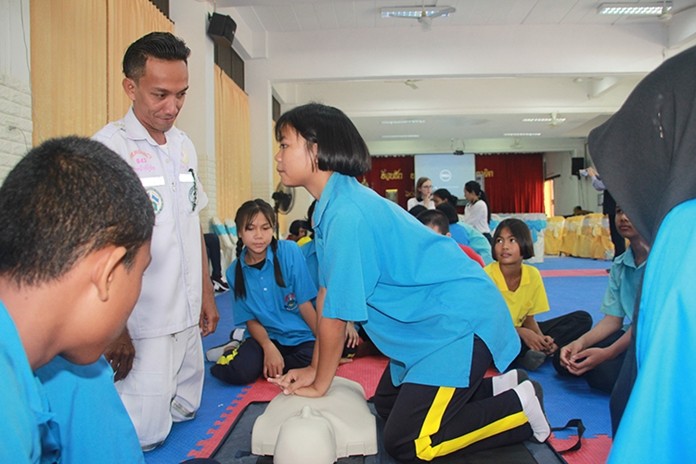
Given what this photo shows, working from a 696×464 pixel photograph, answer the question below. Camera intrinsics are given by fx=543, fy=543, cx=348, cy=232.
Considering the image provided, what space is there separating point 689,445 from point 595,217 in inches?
412

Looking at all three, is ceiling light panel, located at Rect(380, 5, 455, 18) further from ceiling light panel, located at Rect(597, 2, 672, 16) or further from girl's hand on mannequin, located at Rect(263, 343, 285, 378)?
girl's hand on mannequin, located at Rect(263, 343, 285, 378)

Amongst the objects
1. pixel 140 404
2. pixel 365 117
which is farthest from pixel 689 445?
pixel 365 117

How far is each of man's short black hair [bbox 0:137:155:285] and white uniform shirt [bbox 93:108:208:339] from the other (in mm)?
1220

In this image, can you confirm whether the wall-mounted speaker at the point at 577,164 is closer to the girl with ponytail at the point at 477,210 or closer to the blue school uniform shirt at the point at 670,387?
the girl with ponytail at the point at 477,210

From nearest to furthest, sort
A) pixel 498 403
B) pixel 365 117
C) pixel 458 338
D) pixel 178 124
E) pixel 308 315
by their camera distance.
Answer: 1. pixel 458 338
2. pixel 498 403
3. pixel 308 315
4. pixel 178 124
5. pixel 365 117

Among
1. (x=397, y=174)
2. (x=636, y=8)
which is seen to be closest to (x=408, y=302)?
(x=636, y=8)

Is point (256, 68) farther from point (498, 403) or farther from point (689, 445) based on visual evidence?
point (689, 445)

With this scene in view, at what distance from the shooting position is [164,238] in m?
1.90

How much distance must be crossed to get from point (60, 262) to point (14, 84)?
281 centimetres

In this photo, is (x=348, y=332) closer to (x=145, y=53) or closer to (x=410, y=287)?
(x=410, y=287)

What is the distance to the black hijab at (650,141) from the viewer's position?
2.19 ft

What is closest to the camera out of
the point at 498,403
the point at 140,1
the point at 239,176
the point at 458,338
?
the point at 458,338

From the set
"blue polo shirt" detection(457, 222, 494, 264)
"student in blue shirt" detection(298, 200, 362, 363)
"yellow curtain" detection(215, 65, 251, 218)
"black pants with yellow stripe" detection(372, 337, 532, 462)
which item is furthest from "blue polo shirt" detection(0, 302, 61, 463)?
"yellow curtain" detection(215, 65, 251, 218)

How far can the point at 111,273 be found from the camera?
2.23 ft
